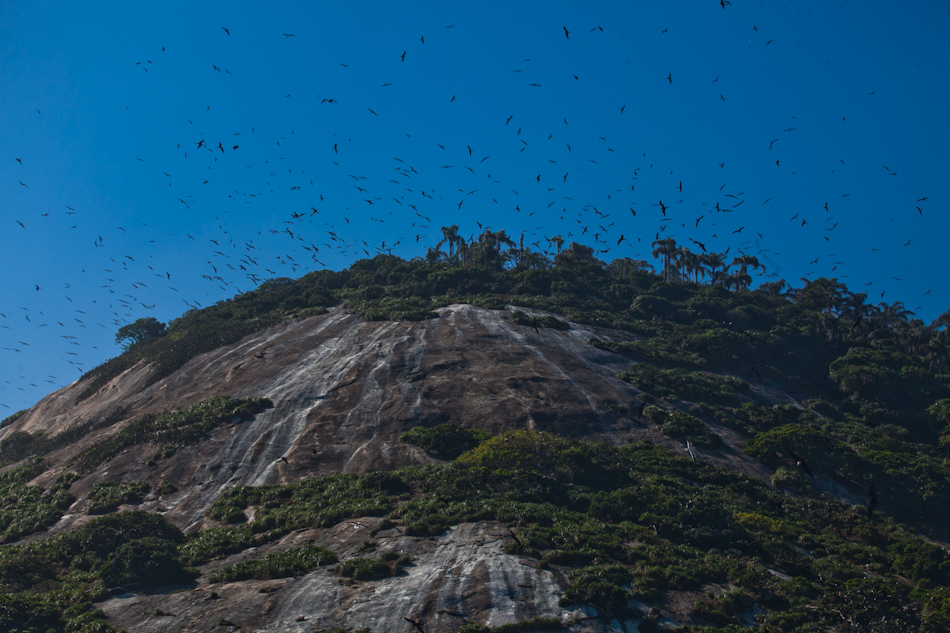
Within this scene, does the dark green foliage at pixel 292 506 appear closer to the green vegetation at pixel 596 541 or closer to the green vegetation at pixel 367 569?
the green vegetation at pixel 596 541

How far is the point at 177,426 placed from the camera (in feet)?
147

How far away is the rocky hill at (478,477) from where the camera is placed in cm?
2100

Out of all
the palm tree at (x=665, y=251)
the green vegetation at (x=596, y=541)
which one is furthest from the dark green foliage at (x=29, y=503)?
the palm tree at (x=665, y=251)

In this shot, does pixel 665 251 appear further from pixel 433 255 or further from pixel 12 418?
pixel 12 418

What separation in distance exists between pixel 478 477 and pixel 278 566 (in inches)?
518

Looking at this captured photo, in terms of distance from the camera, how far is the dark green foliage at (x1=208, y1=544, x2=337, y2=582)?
23156mm

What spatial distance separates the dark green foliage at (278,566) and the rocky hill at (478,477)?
0.12m

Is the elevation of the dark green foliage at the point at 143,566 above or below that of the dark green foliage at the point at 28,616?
above

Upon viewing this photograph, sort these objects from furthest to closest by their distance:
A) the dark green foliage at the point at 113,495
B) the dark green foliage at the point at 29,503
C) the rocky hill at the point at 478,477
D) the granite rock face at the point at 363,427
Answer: the dark green foliage at the point at 113,495, the dark green foliage at the point at 29,503, the rocky hill at the point at 478,477, the granite rock face at the point at 363,427

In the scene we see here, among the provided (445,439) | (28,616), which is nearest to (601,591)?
(28,616)

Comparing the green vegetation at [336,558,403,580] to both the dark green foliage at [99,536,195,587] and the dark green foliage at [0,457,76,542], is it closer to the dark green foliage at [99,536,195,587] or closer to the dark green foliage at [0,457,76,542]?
the dark green foliage at [99,536,195,587]

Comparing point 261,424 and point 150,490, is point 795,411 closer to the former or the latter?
point 261,424

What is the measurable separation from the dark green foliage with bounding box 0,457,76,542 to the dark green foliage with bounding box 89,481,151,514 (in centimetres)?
195

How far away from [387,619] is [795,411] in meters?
47.4
